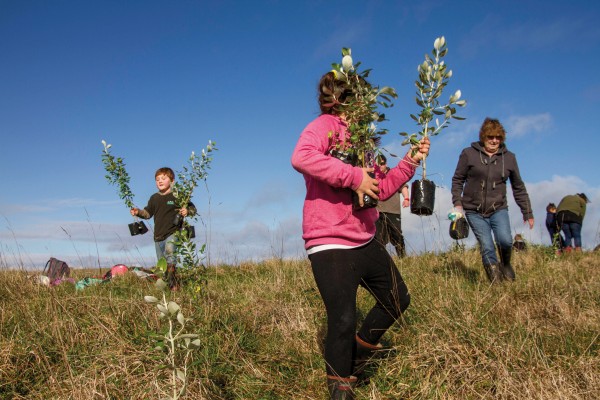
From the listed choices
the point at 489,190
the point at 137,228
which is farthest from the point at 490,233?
the point at 137,228

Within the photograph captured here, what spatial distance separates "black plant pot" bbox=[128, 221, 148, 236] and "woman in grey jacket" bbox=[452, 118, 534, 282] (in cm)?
413

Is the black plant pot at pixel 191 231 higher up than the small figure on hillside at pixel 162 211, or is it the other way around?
the small figure on hillside at pixel 162 211

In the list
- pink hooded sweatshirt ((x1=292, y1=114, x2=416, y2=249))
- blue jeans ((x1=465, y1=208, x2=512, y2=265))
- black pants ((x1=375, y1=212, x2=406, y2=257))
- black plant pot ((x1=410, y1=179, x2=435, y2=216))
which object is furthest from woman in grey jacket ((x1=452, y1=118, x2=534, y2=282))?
pink hooded sweatshirt ((x1=292, y1=114, x2=416, y2=249))

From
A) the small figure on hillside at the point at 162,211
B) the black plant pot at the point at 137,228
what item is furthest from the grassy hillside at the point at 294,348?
the small figure on hillside at the point at 162,211

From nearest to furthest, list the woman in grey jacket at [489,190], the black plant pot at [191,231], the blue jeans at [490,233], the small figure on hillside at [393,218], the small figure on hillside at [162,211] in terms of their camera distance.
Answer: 1. the black plant pot at [191,231]
2. the blue jeans at [490,233]
3. the woman in grey jacket at [489,190]
4. the small figure on hillside at [162,211]
5. the small figure on hillside at [393,218]

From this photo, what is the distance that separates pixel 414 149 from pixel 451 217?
3.02 metres

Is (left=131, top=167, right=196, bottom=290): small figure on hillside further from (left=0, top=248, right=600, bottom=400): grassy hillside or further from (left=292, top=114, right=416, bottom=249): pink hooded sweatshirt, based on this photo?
(left=292, top=114, right=416, bottom=249): pink hooded sweatshirt

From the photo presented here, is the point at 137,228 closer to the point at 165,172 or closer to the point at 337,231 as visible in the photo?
the point at 165,172

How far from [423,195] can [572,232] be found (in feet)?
37.9

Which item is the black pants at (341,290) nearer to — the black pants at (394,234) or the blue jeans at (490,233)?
the blue jeans at (490,233)

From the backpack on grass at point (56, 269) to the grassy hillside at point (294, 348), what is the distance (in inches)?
134

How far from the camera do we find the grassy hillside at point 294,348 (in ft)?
9.57

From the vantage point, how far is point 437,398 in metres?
2.82

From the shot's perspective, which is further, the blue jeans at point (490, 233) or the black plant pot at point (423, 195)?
the blue jeans at point (490, 233)
